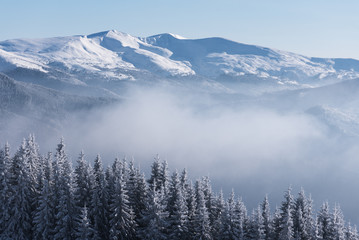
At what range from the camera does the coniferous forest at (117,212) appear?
2163 inches

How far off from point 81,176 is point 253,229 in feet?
96.2

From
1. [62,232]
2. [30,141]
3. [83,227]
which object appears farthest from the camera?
[30,141]

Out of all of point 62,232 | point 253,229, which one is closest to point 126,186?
point 62,232

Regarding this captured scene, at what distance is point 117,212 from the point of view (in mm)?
55281

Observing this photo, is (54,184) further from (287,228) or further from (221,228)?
(287,228)

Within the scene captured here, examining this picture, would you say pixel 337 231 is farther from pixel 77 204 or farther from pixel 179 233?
pixel 77 204

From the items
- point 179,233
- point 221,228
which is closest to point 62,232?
point 179,233

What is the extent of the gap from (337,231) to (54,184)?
141 feet

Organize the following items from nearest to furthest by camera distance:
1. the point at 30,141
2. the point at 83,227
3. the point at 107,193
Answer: the point at 83,227
the point at 107,193
the point at 30,141

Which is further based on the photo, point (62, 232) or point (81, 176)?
point (81, 176)

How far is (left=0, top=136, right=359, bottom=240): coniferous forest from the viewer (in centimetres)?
5494

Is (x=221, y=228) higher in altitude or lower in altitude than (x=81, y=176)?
lower

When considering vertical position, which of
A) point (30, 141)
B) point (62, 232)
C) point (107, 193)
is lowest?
point (62, 232)

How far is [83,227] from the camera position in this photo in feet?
171
